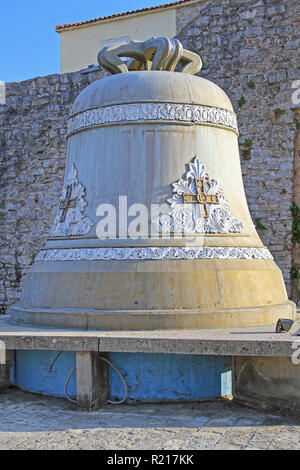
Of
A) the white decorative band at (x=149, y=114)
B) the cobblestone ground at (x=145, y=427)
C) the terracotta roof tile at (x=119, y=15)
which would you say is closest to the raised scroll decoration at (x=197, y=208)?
the white decorative band at (x=149, y=114)

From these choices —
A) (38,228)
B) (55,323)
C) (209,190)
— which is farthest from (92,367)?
(38,228)

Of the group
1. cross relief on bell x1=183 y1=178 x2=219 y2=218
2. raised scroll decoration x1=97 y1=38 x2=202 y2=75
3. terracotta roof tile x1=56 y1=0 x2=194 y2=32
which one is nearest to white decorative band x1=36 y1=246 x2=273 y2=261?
cross relief on bell x1=183 y1=178 x2=219 y2=218

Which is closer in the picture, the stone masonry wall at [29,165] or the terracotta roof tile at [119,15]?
the stone masonry wall at [29,165]

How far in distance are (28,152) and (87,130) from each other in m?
7.33

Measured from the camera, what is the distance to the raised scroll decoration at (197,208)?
4.93 metres

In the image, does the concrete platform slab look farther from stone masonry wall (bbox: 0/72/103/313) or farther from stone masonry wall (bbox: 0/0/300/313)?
stone masonry wall (bbox: 0/72/103/313)

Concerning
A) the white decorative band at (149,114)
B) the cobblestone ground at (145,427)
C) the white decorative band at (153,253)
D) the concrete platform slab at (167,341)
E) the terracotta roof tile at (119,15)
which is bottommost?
the cobblestone ground at (145,427)

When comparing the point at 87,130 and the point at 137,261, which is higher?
the point at 87,130

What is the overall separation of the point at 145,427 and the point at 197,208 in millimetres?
2000

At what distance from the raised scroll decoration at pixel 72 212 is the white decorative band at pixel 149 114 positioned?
1.69 feet

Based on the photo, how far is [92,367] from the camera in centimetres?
414

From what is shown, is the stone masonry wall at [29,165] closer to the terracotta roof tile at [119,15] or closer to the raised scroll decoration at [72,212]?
the terracotta roof tile at [119,15]

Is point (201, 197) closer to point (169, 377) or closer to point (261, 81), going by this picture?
point (169, 377)

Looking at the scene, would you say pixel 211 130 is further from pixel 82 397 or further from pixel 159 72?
pixel 82 397
